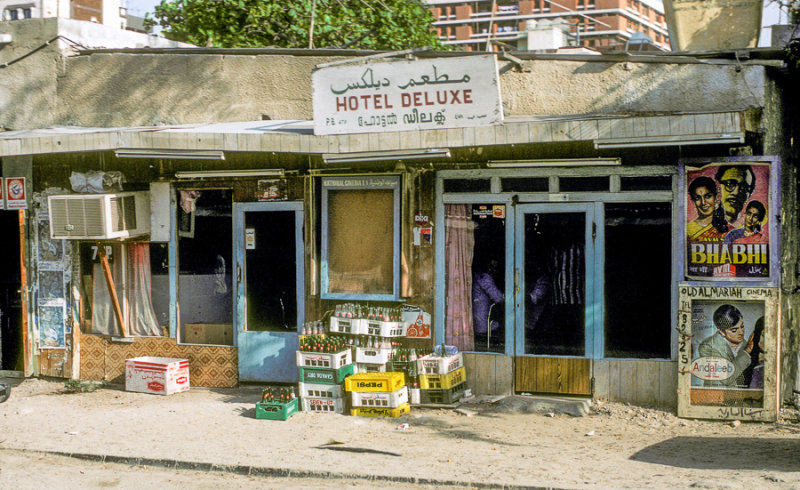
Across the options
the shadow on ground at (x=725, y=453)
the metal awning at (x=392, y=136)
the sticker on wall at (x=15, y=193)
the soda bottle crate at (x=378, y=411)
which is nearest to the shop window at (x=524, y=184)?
the metal awning at (x=392, y=136)

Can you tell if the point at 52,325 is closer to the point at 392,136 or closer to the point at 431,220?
the point at 431,220

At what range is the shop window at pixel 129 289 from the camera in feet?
35.9

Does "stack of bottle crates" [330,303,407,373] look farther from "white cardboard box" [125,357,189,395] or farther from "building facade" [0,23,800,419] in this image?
"white cardboard box" [125,357,189,395]

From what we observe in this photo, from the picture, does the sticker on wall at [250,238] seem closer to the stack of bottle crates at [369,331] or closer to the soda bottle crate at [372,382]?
the stack of bottle crates at [369,331]

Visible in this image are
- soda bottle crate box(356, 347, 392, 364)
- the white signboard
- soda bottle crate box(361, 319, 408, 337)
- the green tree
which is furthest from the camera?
the green tree

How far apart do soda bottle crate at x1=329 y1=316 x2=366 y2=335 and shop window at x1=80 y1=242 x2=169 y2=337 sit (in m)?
2.51

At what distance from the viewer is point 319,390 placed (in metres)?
9.37

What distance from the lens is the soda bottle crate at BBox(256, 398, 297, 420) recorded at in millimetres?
9006

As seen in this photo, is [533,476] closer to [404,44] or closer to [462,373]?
[462,373]

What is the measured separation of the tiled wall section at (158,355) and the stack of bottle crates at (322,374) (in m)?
1.55

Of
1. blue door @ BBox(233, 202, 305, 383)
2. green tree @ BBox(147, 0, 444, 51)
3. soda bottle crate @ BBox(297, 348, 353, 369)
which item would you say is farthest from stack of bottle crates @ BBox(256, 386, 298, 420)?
green tree @ BBox(147, 0, 444, 51)

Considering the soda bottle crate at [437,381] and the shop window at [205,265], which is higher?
the shop window at [205,265]

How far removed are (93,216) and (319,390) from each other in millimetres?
3596

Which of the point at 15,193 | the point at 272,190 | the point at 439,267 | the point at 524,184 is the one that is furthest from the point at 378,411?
the point at 15,193
